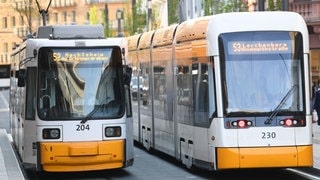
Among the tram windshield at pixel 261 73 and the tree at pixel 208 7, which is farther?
the tree at pixel 208 7

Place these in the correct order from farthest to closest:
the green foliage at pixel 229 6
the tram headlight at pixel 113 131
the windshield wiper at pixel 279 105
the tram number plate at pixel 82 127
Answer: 1. the green foliage at pixel 229 6
2. the tram headlight at pixel 113 131
3. the tram number plate at pixel 82 127
4. the windshield wiper at pixel 279 105

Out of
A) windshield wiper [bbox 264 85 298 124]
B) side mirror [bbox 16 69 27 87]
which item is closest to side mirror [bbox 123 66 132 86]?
side mirror [bbox 16 69 27 87]

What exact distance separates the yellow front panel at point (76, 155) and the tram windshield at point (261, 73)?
8.91ft

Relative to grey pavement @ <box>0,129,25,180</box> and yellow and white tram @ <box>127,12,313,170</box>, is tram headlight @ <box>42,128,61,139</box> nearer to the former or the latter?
grey pavement @ <box>0,129,25,180</box>

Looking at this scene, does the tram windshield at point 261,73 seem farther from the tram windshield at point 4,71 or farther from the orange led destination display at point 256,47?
the tram windshield at point 4,71

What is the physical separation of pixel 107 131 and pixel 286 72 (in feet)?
12.1

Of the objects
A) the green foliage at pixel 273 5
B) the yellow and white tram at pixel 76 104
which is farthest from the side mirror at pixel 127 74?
the green foliage at pixel 273 5

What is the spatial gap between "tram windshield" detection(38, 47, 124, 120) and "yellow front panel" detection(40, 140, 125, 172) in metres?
0.55

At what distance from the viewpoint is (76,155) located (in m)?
16.8

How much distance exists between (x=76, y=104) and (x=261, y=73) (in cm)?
366

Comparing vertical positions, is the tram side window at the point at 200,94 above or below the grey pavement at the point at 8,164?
above

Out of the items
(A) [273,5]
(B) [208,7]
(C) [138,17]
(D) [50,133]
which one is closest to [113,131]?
(D) [50,133]

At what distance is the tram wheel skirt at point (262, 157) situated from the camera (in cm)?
1556

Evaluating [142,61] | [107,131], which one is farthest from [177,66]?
[142,61]
